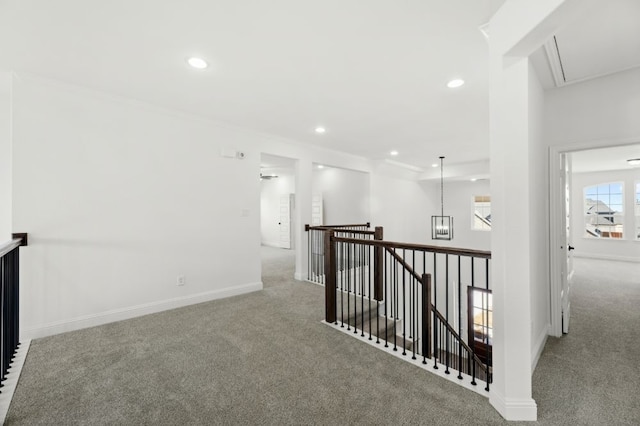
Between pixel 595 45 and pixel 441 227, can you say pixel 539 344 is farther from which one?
pixel 441 227

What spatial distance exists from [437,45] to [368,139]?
9.14 ft

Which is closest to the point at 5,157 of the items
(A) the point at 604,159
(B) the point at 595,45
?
(B) the point at 595,45

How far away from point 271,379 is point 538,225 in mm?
2644

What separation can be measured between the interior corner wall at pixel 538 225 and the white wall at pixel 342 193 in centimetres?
440

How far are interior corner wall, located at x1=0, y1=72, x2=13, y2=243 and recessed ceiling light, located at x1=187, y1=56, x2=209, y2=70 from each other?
183cm

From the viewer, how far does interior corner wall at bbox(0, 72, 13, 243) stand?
2707 millimetres

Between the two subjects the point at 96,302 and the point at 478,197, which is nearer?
the point at 96,302

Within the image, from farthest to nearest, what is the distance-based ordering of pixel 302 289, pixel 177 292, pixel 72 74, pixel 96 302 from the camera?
pixel 302 289, pixel 177 292, pixel 96 302, pixel 72 74

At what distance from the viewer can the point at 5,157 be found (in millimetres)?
2801

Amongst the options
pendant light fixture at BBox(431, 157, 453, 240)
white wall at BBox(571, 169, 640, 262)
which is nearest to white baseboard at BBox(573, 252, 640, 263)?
white wall at BBox(571, 169, 640, 262)

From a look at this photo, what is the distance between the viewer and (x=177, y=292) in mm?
3551

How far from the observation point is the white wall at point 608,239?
281 inches

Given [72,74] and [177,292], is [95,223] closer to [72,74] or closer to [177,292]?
[177,292]

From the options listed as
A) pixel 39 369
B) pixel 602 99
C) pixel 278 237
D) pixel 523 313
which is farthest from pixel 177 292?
pixel 278 237
